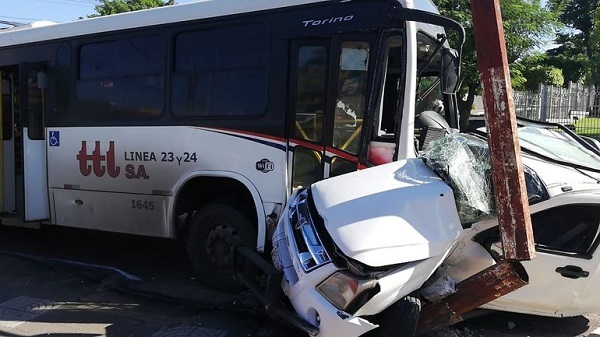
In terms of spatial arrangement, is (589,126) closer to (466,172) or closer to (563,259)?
(563,259)

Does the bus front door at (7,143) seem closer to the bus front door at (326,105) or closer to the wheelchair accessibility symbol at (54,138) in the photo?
the wheelchair accessibility symbol at (54,138)

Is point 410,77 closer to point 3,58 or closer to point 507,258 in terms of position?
point 507,258

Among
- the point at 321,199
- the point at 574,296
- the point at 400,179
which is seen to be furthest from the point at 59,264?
→ the point at 574,296

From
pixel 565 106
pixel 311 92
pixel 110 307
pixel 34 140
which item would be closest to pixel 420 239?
pixel 311 92

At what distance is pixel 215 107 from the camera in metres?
5.71

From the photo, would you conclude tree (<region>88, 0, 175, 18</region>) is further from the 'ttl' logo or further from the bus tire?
the bus tire

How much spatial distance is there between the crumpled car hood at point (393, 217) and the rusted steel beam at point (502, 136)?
0.33m

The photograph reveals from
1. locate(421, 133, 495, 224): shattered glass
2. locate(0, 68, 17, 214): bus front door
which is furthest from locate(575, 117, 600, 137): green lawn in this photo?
locate(0, 68, 17, 214): bus front door

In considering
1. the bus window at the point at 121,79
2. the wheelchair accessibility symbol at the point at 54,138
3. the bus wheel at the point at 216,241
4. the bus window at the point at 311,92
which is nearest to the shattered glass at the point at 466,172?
the bus window at the point at 311,92

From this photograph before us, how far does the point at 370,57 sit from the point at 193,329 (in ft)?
9.48

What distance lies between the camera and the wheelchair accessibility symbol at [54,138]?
22.6 feet

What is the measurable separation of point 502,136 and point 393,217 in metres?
0.91

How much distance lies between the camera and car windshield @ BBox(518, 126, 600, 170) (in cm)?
449

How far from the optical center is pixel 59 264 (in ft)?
22.1
